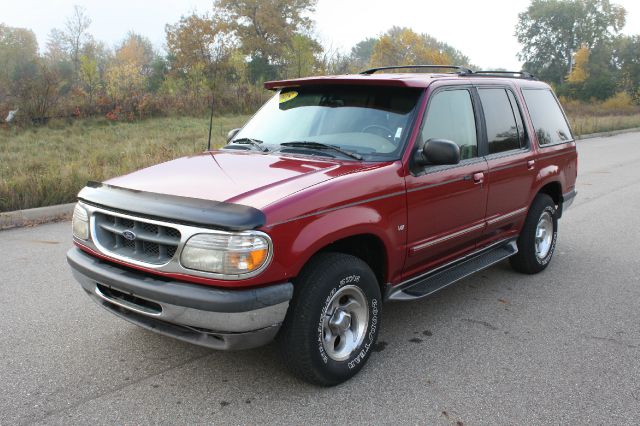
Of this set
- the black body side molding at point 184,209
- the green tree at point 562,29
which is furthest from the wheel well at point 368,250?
the green tree at point 562,29

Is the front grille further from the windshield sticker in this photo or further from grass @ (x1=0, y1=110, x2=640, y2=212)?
grass @ (x1=0, y1=110, x2=640, y2=212)

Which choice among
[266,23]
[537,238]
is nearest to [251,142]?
[537,238]

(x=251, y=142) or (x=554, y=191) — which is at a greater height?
(x=251, y=142)

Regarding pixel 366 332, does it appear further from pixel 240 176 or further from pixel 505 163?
pixel 505 163

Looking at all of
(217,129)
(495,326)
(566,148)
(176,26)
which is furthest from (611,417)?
(176,26)

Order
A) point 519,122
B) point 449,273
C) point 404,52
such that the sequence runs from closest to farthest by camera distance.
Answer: point 449,273, point 519,122, point 404,52

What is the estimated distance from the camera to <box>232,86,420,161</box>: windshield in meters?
3.87

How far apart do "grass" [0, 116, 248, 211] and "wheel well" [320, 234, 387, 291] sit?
6.37 metres

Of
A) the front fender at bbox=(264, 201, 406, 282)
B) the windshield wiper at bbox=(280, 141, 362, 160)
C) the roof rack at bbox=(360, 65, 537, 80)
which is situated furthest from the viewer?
the roof rack at bbox=(360, 65, 537, 80)

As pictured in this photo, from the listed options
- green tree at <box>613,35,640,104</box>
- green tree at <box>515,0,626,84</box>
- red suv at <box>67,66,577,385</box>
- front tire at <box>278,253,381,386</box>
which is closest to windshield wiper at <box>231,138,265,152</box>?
red suv at <box>67,66,577,385</box>

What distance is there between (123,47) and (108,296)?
9442cm

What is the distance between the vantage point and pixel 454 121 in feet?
14.1

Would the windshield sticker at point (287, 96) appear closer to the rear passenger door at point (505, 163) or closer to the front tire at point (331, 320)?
the rear passenger door at point (505, 163)

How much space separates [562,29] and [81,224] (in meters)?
106
